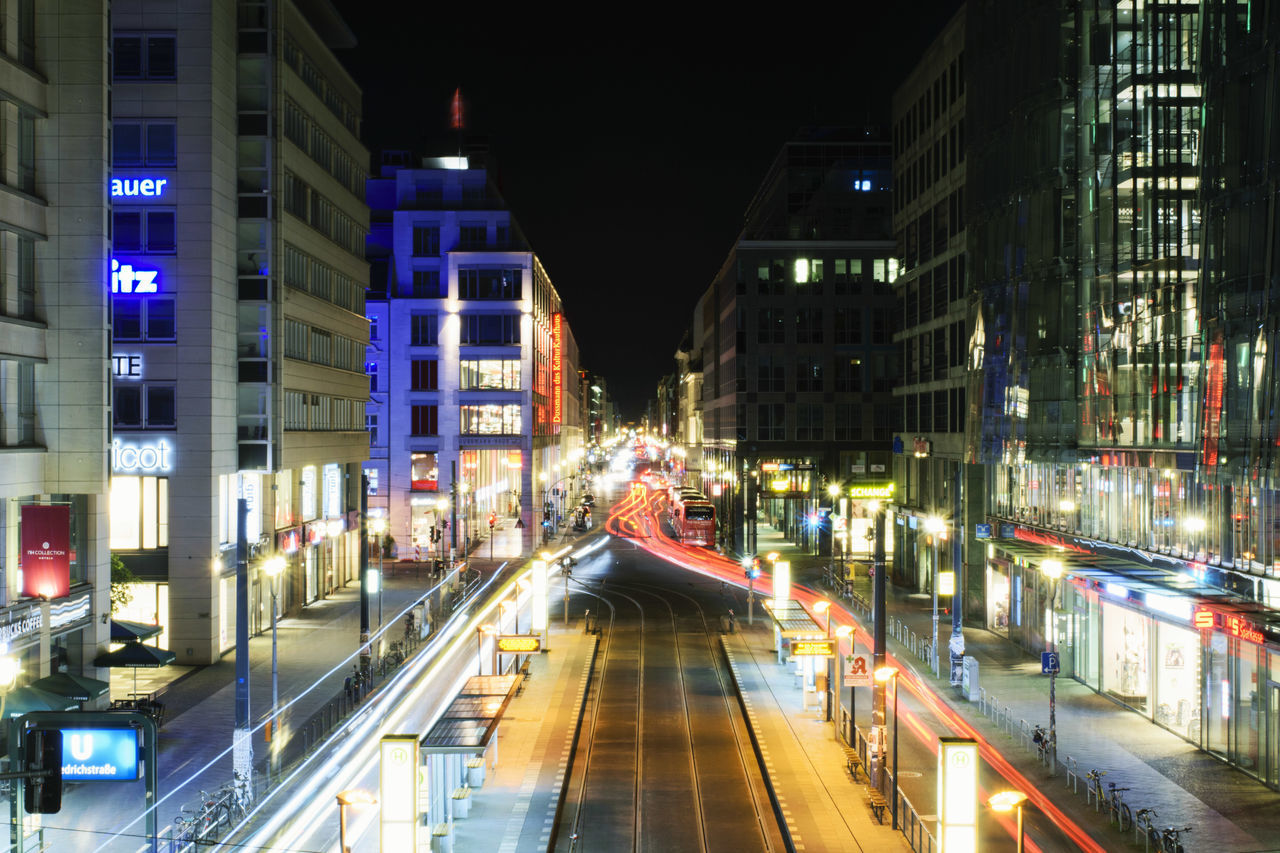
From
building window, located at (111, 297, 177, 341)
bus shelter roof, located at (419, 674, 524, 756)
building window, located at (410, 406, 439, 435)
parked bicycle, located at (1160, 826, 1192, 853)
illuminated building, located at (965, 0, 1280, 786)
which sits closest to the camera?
parked bicycle, located at (1160, 826, 1192, 853)

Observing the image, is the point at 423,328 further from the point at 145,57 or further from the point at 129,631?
the point at 129,631

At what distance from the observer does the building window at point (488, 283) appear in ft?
293

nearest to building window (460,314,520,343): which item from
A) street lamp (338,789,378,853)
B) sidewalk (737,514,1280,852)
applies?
sidewalk (737,514,1280,852)

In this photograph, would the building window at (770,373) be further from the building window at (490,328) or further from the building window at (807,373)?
the building window at (490,328)

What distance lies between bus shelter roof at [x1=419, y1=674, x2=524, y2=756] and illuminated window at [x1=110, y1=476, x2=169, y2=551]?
2032 centimetres

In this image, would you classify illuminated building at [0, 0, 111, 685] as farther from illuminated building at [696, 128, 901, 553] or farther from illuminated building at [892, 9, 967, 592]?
illuminated building at [696, 128, 901, 553]

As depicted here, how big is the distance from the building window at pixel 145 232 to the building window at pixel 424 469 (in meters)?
44.4

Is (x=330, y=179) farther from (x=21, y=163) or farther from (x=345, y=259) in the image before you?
(x=21, y=163)

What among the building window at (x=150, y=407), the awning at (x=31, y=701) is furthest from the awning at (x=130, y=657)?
the building window at (x=150, y=407)

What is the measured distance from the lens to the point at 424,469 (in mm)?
87000

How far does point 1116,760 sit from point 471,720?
17.1 m

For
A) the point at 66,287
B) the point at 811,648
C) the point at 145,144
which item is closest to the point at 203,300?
the point at 145,144

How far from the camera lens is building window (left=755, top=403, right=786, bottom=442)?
3403 inches

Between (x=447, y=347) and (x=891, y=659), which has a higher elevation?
(x=447, y=347)
